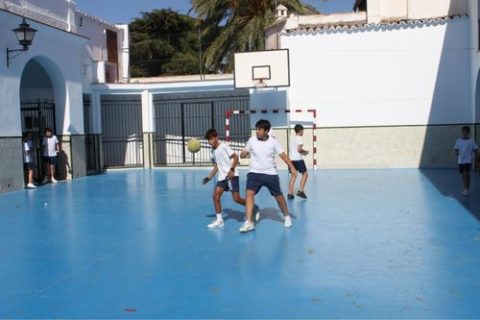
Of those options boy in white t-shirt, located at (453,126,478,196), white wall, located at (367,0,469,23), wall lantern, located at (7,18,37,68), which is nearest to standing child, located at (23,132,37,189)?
wall lantern, located at (7,18,37,68)

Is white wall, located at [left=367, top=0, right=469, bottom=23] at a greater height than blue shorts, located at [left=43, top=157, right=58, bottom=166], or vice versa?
white wall, located at [left=367, top=0, right=469, bottom=23]

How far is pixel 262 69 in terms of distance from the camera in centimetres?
1844

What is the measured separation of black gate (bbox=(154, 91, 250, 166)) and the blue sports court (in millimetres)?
11366

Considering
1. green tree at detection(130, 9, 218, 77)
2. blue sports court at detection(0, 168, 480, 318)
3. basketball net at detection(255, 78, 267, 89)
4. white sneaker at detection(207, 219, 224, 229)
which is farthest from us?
green tree at detection(130, 9, 218, 77)

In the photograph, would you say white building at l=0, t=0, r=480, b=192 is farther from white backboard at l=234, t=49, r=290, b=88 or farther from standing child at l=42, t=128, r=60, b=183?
standing child at l=42, t=128, r=60, b=183

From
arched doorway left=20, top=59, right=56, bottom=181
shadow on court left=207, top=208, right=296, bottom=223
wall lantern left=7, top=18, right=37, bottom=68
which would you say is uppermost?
wall lantern left=7, top=18, right=37, bottom=68

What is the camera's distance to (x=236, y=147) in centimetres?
2331

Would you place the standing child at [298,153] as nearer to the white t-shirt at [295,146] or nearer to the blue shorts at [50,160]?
the white t-shirt at [295,146]

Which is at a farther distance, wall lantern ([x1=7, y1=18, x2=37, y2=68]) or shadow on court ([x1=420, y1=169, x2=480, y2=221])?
wall lantern ([x1=7, y1=18, x2=37, y2=68])

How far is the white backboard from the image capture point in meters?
18.2

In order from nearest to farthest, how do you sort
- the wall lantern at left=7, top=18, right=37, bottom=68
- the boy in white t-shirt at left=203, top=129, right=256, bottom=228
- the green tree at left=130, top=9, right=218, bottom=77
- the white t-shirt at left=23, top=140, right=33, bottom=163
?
the boy in white t-shirt at left=203, top=129, right=256, bottom=228 < the wall lantern at left=7, top=18, right=37, bottom=68 < the white t-shirt at left=23, top=140, right=33, bottom=163 < the green tree at left=130, top=9, right=218, bottom=77

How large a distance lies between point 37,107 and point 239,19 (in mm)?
11086

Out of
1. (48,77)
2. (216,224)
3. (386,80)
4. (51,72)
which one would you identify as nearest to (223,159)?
(216,224)

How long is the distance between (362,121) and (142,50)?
23070 millimetres
